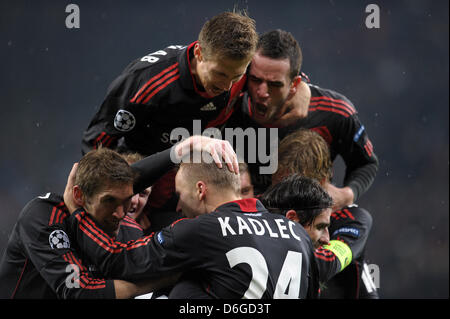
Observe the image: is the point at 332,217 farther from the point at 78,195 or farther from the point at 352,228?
the point at 78,195

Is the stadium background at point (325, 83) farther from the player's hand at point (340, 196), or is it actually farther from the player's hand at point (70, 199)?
the player's hand at point (70, 199)

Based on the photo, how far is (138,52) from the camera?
281 inches

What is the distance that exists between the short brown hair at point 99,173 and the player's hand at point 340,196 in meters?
1.48

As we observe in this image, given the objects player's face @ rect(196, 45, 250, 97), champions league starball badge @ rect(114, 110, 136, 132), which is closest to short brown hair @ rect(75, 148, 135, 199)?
champions league starball badge @ rect(114, 110, 136, 132)

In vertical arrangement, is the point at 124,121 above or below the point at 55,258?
above

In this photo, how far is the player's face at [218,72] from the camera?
3529mm

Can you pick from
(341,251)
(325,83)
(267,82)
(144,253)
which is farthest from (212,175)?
(325,83)

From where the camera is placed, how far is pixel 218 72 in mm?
3580

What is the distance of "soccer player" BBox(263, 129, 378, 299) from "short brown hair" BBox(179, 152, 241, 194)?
2.59ft

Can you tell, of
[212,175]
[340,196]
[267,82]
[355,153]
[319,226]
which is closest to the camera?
[212,175]

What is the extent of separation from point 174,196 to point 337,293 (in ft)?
4.13

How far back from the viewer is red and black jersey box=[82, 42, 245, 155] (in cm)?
387

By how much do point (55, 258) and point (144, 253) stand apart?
48cm

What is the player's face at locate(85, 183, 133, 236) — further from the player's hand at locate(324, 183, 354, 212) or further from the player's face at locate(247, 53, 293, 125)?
the player's hand at locate(324, 183, 354, 212)
